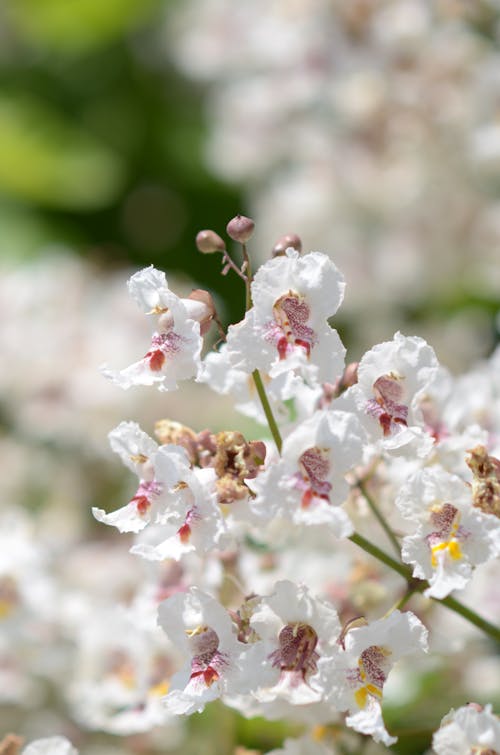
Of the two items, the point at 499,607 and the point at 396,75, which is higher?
the point at 396,75

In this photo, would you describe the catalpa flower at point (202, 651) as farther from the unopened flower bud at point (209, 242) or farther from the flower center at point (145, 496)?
the unopened flower bud at point (209, 242)

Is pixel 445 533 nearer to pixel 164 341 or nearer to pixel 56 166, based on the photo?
pixel 164 341

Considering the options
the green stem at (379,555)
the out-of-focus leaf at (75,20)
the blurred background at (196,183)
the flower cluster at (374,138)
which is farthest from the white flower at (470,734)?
the out-of-focus leaf at (75,20)

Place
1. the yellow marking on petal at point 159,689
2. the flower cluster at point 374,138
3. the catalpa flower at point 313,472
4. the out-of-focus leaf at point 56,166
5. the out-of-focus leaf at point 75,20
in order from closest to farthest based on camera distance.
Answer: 1. the catalpa flower at point 313,472
2. the yellow marking on petal at point 159,689
3. the flower cluster at point 374,138
4. the out-of-focus leaf at point 56,166
5. the out-of-focus leaf at point 75,20

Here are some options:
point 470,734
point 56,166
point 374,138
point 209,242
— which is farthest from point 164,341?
point 56,166

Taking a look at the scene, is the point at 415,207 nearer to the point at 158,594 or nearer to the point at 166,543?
the point at 158,594

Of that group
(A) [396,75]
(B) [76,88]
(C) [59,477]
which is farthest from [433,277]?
(B) [76,88]

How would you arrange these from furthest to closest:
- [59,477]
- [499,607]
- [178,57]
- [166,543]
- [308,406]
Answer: [178,57]
[59,477]
[499,607]
[308,406]
[166,543]
